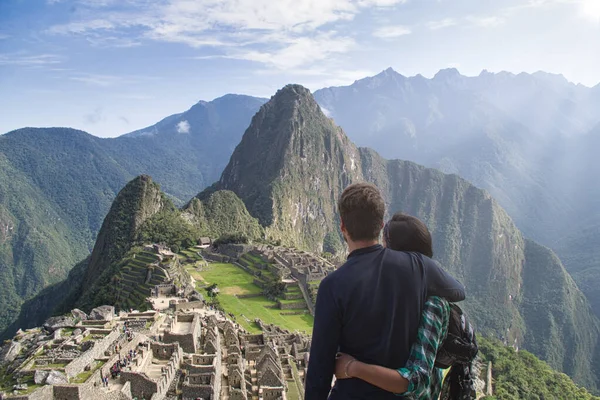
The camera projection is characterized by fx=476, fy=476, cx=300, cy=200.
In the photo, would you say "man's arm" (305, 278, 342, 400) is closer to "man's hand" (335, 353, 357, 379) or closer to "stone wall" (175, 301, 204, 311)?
"man's hand" (335, 353, 357, 379)

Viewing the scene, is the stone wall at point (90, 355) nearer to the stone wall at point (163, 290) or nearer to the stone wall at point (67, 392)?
the stone wall at point (67, 392)

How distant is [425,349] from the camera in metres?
4.30

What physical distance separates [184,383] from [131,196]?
251 feet

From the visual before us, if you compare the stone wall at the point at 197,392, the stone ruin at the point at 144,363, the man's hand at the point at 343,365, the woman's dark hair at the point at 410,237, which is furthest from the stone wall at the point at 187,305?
the man's hand at the point at 343,365

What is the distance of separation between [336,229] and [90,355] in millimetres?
151768

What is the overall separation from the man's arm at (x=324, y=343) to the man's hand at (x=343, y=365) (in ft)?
0.18

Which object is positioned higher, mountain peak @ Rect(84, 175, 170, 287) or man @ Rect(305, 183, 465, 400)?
man @ Rect(305, 183, 465, 400)

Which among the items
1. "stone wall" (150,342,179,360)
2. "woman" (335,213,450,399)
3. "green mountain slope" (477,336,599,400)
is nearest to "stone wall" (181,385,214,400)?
"stone wall" (150,342,179,360)

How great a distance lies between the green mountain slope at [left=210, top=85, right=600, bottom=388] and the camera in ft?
429

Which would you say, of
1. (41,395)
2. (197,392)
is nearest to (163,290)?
(197,392)

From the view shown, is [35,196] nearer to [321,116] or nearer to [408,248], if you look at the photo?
[321,116]

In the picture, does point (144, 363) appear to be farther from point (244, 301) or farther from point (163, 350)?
point (244, 301)

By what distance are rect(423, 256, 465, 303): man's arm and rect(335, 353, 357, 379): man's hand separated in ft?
3.09

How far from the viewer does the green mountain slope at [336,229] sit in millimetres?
130875
